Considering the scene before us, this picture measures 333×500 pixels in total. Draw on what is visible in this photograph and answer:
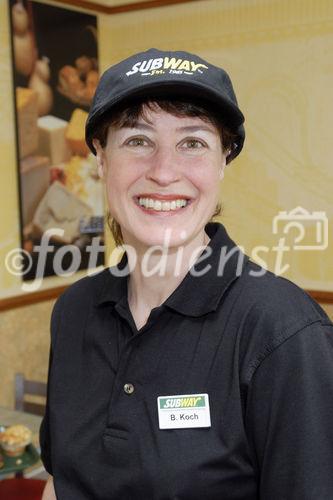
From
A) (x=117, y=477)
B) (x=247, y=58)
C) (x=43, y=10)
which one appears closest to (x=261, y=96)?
(x=247, y=58)

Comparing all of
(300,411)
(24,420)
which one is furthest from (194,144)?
(24,420)

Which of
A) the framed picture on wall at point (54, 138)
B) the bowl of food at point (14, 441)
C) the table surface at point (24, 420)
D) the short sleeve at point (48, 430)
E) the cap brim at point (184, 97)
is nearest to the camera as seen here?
the cap brim at point (184, 97)

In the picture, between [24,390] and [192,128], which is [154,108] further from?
[24,390]

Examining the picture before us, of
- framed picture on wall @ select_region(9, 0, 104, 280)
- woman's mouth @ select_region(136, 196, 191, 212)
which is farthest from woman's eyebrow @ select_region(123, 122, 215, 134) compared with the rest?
framed picture on wall @ select_region(9, 0, 104, 280)

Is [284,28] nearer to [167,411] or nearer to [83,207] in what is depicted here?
[83,207]

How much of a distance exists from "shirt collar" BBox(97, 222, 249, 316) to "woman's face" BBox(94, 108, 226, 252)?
61 mm

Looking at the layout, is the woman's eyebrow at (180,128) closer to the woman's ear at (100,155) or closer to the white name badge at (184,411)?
the woman's ear at (100,155)

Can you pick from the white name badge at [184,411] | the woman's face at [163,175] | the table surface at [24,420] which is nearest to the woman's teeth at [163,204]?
the woman's face at [163,175]

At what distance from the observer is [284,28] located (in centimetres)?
357

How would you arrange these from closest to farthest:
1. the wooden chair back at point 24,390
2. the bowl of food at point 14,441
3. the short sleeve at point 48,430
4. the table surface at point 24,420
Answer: the short sleeve at point 48,430, the bowl of food at point 14,441, the table surface at point 24,420, the wooden chair back at point 24,390

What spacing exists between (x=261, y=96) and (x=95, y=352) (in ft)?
9.32

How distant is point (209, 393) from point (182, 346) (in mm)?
98

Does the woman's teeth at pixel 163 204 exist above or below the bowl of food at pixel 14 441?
above

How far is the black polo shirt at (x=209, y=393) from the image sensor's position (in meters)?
0.90
